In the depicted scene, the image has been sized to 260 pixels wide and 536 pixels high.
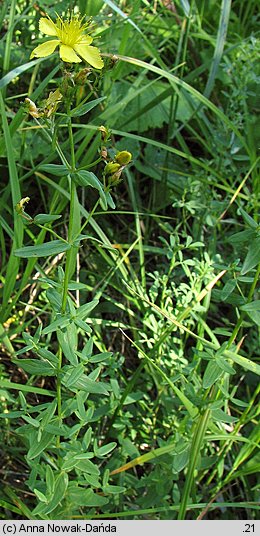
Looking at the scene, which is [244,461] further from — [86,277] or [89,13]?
[89,13]

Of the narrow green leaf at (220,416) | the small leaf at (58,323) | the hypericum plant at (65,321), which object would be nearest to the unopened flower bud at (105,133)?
the hypericum plant at (65,321)

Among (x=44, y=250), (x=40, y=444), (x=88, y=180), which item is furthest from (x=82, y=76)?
(x=40, y=444)

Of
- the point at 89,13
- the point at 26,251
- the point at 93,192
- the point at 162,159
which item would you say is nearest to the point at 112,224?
the point at 93,192

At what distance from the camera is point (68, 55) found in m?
0.92

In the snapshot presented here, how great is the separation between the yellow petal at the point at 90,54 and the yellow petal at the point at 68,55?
0.01 m

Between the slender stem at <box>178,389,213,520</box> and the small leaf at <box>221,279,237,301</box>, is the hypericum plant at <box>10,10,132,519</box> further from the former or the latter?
the small leaf at <box>221,279,237,301</box>

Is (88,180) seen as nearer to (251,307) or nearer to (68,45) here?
(68,45)

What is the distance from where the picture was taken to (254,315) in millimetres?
1114

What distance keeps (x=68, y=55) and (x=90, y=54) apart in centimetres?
5

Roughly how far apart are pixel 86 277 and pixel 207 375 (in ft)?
A: 1.74

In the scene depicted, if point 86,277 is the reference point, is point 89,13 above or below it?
above

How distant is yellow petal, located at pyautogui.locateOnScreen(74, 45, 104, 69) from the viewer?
94cm

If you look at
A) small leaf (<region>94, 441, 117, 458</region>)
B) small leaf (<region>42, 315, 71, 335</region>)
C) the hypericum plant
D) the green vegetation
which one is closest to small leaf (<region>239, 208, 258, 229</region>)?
the green vegetation
